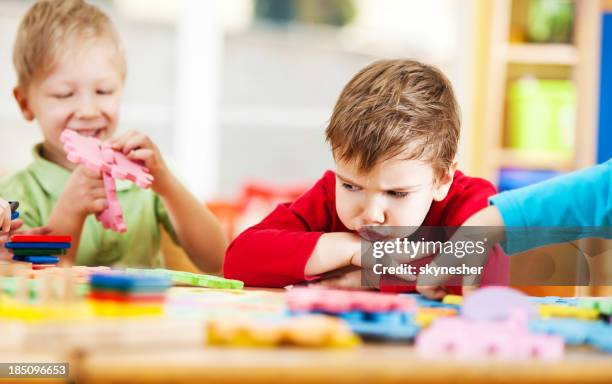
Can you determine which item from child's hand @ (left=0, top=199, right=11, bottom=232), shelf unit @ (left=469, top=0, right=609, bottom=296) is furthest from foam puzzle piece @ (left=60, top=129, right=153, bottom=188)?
shelf unit @ (left=469, top=0, right=609, bottom=296)

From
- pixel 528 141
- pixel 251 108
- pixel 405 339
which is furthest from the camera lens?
pixel 251 108

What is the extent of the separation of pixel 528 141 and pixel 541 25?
44cm

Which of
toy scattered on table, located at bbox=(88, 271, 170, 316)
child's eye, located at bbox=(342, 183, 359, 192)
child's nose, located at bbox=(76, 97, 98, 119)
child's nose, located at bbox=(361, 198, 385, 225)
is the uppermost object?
child's nose, located at bbox=(76, 97, 98, 119)

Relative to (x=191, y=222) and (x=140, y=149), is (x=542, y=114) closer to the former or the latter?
(x=191, y=222)

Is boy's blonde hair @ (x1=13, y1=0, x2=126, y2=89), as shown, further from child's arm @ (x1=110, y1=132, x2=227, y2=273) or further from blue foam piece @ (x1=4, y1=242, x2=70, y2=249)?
blue foam piece @ (x1=4, y1=242, x2=70, y2=249)

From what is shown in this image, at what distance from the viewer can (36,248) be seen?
1021 millimetres

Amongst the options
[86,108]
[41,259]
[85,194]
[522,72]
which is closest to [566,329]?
[41,259]

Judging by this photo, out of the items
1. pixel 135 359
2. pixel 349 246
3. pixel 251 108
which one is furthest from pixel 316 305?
pixel 251 108

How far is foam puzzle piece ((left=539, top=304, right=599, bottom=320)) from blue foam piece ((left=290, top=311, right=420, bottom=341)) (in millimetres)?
152

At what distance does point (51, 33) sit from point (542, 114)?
222 cm

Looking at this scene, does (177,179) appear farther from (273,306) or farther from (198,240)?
(273,306)

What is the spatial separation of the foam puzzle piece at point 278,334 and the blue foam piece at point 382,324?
1.3 inches

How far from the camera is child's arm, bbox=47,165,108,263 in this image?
122 centimetres

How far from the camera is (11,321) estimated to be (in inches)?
21.9
